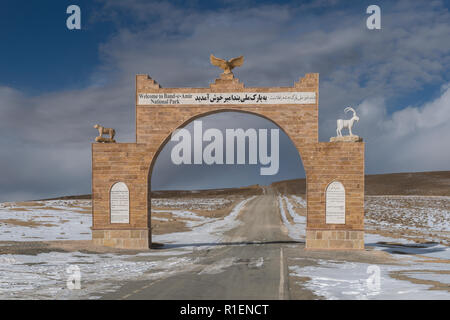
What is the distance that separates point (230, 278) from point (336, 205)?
324 inches

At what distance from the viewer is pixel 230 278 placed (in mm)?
12047

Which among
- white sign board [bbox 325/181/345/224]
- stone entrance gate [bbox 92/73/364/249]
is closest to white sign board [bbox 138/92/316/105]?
stone entrance gate [bbox 92/73/364/249]

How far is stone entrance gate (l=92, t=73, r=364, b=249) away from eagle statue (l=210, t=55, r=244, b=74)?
1.65 ft

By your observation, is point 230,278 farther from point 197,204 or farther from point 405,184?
point 405,184

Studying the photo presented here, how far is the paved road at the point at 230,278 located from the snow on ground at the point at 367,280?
0.86 metres

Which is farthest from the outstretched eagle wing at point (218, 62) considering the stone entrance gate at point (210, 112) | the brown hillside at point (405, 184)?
the brown hillside at point (405, 184)

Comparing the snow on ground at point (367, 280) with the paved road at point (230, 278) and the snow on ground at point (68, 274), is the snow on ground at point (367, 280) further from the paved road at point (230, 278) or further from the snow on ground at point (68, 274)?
the snow on ground at point (68, 274)

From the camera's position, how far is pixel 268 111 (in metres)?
18.5

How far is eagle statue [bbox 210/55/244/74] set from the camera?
18.9 m

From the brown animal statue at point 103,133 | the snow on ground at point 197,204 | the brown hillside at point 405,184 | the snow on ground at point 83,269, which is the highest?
the brown animal statue at point 103,133

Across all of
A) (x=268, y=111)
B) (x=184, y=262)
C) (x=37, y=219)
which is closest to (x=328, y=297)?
(x=184, y=262)

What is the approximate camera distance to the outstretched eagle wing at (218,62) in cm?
1894

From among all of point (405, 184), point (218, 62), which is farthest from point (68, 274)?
point (405, 184)
